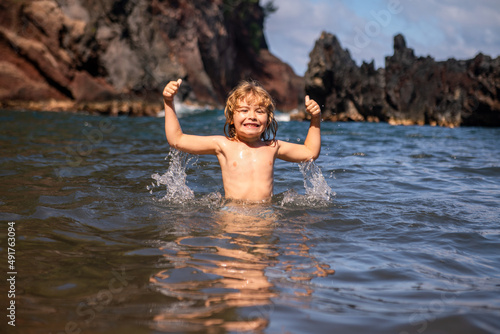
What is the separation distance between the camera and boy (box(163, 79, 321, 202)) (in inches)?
169

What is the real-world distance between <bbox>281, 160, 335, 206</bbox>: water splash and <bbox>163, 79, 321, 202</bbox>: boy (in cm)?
29

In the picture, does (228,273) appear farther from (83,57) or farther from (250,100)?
(83,57)

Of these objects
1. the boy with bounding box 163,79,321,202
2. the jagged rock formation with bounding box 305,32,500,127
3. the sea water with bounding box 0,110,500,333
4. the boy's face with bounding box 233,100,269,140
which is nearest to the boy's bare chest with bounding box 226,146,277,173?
the boy with bounding box 163,79,321,202

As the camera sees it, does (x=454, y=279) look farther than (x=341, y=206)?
No

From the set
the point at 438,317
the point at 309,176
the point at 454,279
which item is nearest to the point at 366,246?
the point at 454,279

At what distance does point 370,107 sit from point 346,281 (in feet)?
107

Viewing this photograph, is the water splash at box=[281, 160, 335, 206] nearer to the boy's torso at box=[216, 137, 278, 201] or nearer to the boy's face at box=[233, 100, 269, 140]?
the boy's torso at box=[216, 137, 278, 201]

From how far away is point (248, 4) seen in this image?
59.1 meters

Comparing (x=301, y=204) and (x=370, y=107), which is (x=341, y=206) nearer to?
(x=301, y=204)

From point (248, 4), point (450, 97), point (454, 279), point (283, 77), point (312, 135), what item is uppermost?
point (248, 4)

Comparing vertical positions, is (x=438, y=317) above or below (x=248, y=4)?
below

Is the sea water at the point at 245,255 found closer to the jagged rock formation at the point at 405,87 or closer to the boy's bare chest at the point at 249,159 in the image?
the boy's bare chest at the point at 249,159

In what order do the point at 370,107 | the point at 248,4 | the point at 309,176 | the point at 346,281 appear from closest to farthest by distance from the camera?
the point at 346,281, the point at 309,176, the point at 370,107, the point at 248,4

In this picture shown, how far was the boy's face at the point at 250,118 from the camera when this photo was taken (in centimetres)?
429
